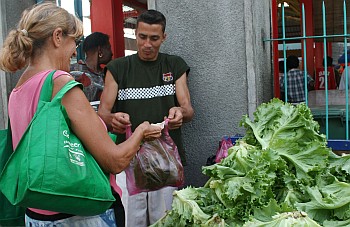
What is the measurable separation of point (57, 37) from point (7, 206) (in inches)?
40.2

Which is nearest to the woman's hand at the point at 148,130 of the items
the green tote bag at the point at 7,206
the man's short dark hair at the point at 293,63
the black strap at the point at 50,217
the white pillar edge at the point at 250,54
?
the black strap at the point at 50,217

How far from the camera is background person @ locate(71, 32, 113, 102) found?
4.92m

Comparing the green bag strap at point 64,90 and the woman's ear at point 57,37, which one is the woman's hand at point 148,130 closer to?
the green bag strap at point 64,90

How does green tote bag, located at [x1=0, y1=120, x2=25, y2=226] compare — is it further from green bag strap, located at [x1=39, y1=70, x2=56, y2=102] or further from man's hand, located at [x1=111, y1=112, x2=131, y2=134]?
man's hand, located at [x1=111, y1=112, x2=131, y2=134]

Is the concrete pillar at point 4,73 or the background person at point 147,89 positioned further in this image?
the concrete pillar at point 4,73

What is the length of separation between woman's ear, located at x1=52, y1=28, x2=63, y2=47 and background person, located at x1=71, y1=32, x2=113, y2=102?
95.8 inches

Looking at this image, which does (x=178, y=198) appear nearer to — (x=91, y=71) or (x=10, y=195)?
(x=10, y=195)

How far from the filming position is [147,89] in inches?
152

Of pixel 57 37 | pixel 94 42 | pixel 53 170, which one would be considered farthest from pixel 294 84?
pixel 53 170

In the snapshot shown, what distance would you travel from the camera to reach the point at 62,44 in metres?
2.46

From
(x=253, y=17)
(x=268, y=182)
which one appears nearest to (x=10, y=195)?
(x=268, y=182)

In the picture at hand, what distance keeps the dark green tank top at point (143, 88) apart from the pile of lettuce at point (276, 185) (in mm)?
1147

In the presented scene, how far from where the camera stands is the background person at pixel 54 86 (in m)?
2.32

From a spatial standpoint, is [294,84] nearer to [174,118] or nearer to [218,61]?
[218,61]
